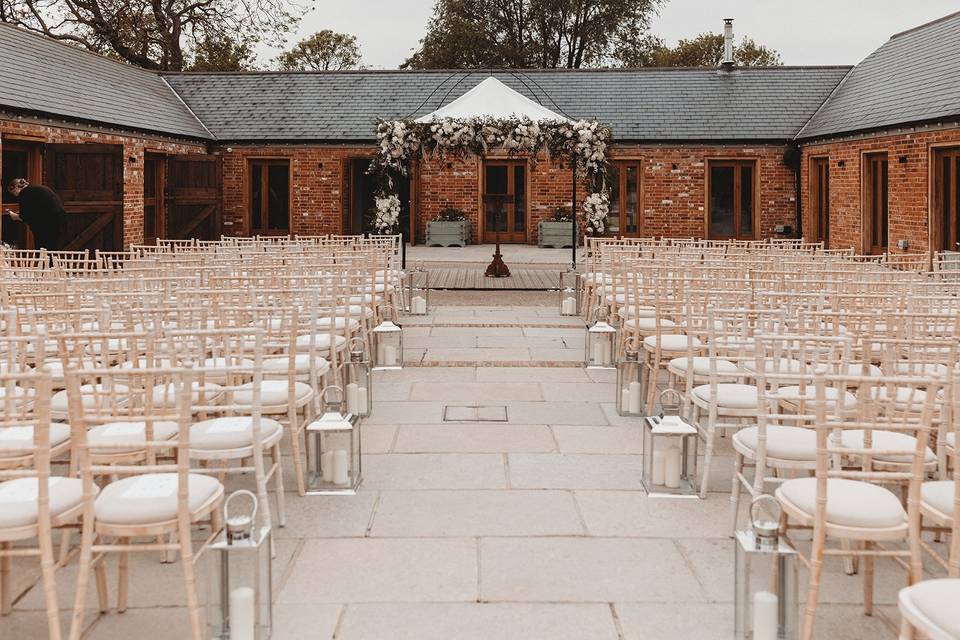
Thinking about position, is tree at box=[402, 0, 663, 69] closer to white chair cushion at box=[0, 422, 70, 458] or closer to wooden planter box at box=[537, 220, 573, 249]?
wooden planter box at box=[537, 220, 573, 249]

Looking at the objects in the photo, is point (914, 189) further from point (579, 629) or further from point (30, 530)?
point (30, 530)

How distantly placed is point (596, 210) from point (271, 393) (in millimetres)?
11898

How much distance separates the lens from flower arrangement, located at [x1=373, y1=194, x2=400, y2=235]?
1655cm

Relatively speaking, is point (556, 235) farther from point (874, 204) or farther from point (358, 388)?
point (358, 388)

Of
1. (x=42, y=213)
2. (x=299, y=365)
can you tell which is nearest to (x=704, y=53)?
(x=42, y=213)

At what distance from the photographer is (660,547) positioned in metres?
4.62

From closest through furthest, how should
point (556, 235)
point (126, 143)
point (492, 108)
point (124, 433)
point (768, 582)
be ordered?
point (768, 582) < point (124, 433) < point (492, 108) < point (126, 143) < point (556, 235)

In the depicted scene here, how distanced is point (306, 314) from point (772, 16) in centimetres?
3803

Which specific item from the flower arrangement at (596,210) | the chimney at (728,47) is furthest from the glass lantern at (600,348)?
the chimney at (728,47)

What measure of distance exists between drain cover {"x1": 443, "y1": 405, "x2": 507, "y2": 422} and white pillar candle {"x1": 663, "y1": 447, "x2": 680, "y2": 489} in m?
1.95

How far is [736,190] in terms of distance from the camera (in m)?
22.7

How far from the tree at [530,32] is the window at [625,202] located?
1835cm

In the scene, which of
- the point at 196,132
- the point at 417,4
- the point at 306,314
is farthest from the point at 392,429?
the point at 417,4

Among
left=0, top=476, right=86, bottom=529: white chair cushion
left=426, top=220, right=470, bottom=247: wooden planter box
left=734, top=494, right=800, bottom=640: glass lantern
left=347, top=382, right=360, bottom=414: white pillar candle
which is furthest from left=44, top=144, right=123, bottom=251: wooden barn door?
left=734, top=494, right=800, bottom=640: glass lantern
